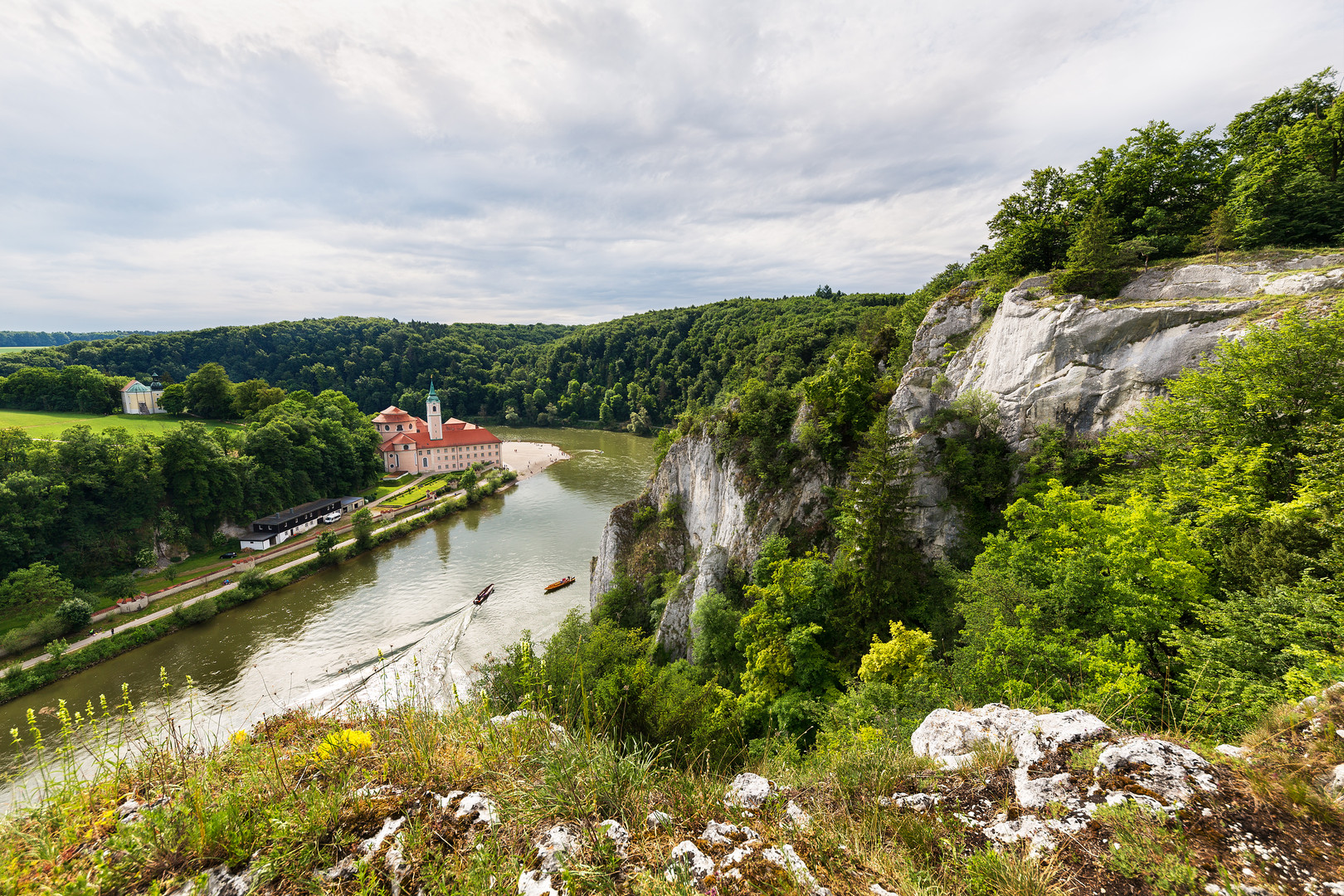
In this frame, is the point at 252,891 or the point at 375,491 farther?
the point at 375,491

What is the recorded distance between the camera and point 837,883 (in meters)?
2.51

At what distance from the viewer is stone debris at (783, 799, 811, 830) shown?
3074 mm

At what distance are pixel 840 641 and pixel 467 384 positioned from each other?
102 meters

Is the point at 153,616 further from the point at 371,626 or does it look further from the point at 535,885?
the point at 535,885

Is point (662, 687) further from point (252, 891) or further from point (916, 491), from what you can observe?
point (252, 891)

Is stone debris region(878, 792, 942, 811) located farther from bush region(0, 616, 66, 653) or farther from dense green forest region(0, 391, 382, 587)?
dense green forest region(0, 391, 382, 587)

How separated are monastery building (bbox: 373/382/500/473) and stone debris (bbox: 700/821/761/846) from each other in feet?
203

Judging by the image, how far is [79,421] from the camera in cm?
4609

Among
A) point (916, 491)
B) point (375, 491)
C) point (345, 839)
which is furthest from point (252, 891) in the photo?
point (375, 491)

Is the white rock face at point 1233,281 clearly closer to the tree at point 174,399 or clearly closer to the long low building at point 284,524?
the long low building at point 284,524

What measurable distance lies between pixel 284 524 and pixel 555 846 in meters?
44.8

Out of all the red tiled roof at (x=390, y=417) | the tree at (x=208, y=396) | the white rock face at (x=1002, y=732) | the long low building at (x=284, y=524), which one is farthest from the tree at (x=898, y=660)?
the tree at (x=208, y=396)

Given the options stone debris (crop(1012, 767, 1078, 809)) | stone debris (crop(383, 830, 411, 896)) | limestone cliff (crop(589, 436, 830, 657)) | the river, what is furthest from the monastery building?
stone debris (crop(1012, 767, 1078, 809))

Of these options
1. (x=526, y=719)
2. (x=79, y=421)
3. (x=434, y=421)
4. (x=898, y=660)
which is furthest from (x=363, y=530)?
(x=79, y=421)
